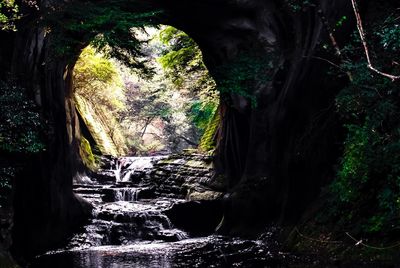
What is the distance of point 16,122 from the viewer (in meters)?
9.21

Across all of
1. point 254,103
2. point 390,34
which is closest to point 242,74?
point 254,103

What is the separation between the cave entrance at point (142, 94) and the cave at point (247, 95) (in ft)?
4.51

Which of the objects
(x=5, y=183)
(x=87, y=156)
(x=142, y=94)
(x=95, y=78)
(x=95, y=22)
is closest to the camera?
(x=5, y=183)

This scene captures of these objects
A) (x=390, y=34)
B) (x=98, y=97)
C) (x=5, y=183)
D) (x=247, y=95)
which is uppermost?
(x=98, y=97)

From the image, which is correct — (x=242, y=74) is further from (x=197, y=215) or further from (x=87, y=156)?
(x=87, y=156)

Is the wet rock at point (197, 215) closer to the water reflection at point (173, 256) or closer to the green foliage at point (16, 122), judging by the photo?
the water reflection at point (173, 256)

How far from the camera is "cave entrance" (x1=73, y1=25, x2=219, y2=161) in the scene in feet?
56.4

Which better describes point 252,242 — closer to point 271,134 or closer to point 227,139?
point 271,134

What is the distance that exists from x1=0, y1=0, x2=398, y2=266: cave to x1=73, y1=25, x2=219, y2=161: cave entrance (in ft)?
4.51

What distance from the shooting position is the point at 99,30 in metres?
10.2

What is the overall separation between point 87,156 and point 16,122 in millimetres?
12114

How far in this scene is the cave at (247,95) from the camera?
10.4 m

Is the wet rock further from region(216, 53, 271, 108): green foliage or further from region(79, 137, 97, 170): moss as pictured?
region(79, 137, 97, 170): moss

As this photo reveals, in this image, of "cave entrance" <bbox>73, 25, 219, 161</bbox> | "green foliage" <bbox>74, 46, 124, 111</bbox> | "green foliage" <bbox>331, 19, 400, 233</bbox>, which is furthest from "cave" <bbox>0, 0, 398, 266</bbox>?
"green foliage" <bbox>74, 46, 124, 111</bbox>
